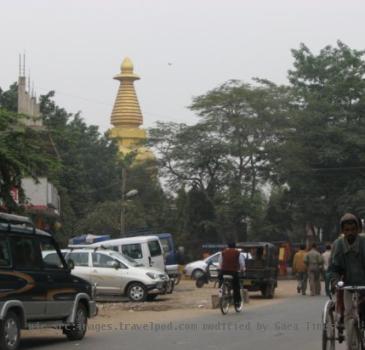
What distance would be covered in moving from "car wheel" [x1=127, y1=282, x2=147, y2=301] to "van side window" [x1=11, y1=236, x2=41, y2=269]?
38.0ft

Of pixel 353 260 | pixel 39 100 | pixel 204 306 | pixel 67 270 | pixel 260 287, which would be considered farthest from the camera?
pixel 39 100

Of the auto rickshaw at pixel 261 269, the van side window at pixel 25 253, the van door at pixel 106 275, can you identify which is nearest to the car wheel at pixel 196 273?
the auto rickshaw at pixel 261 269

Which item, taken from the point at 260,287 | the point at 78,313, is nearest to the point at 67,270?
the point at 78,313

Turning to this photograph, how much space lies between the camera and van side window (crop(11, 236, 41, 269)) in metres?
13.0

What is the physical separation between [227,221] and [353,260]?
142ft

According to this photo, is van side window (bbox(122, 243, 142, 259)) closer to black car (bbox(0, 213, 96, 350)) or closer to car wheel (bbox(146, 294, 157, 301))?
car wheel (bbox(146, 294, 157, 301))

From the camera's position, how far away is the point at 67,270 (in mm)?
14609

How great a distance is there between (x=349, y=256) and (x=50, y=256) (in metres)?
6.12

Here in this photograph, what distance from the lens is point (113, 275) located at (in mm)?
25062

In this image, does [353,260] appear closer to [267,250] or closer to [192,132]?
[267,250]

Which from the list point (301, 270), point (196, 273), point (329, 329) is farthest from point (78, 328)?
point (196, 273)

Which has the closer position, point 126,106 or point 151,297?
point 151,297

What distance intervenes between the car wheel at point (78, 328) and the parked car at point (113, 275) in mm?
10050

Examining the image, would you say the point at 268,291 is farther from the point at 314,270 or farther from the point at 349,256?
the point at 349,256
